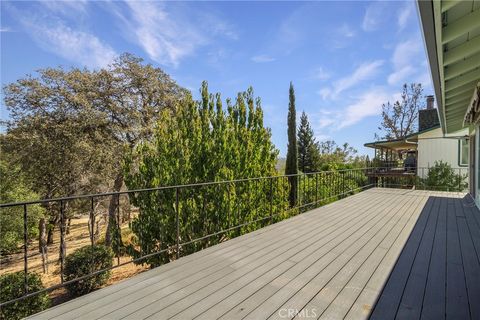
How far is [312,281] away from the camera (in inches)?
96.2

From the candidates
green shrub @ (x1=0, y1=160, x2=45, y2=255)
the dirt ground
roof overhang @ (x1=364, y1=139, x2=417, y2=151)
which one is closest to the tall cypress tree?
roof overhang @ (x1=364, y1=139, x2=417, y2=151)

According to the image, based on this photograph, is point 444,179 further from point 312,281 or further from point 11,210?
point 11,210

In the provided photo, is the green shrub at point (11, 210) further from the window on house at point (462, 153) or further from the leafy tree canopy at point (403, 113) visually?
the leafy tree canopy at point (403, 113)

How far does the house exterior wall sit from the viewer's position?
11992 millimetres

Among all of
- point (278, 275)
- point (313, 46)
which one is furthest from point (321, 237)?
point (313, 46)

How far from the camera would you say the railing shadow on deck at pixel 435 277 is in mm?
1959

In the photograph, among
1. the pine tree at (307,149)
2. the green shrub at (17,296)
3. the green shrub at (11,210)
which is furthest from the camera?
the pine tree at (307,149)

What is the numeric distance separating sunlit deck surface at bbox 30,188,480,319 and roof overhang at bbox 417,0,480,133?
7.19 ft

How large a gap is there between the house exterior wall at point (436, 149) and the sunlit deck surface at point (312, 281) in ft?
32.5

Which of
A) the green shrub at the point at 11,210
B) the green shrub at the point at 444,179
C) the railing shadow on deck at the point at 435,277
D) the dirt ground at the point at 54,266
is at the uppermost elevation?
the green shrub at the point at 444,179

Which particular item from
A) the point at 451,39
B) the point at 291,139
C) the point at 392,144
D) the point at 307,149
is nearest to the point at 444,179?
the point at 392,144

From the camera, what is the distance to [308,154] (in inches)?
935

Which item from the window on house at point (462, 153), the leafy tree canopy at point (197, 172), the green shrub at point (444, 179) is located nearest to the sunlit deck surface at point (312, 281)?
the leafy tree canopy at point (197, 172)

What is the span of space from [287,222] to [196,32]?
329 inches
